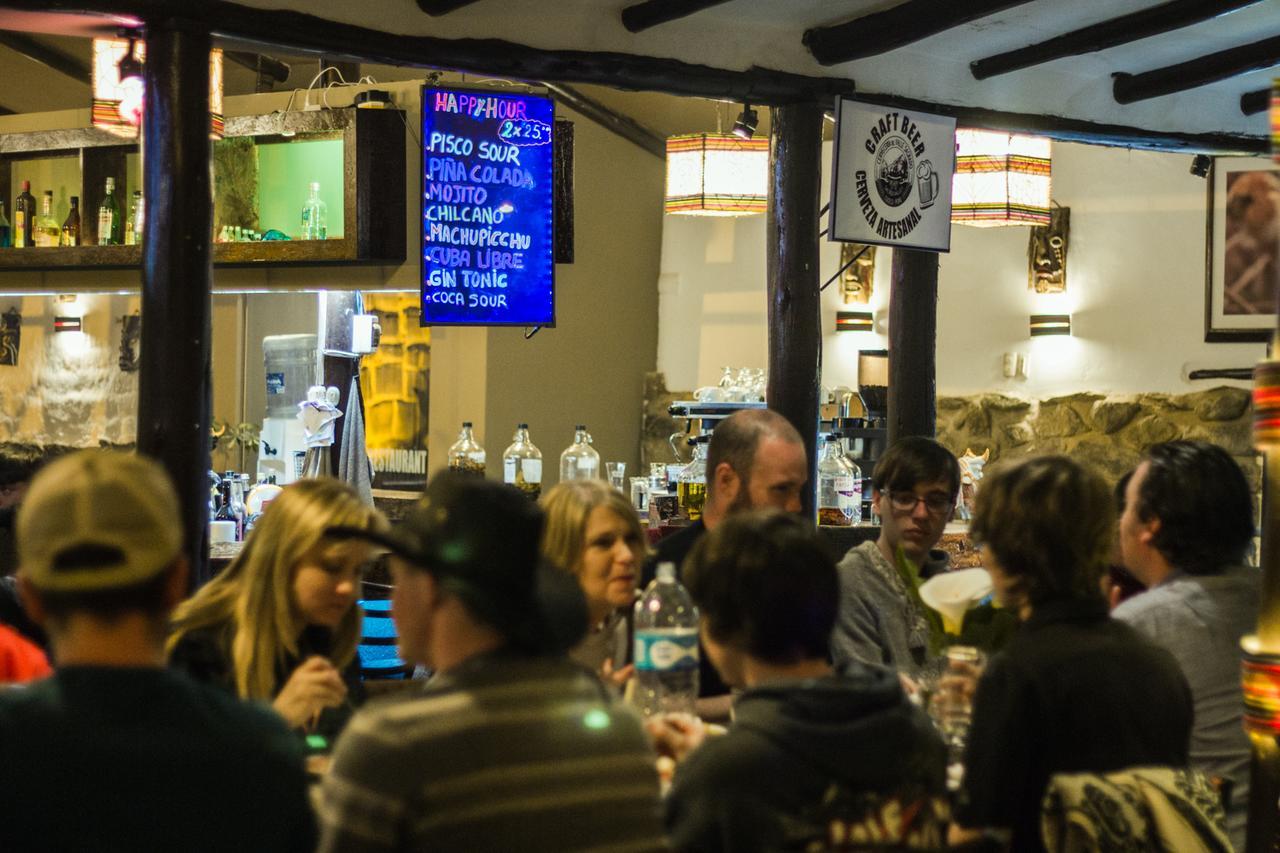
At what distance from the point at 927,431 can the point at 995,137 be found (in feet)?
5.29

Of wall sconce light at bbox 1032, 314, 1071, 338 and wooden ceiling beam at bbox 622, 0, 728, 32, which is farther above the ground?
A: wooden ceiling beam at bbox 622, 0, 728, 32

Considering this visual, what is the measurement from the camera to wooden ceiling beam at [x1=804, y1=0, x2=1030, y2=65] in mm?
6258

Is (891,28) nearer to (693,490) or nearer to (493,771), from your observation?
(693,490)

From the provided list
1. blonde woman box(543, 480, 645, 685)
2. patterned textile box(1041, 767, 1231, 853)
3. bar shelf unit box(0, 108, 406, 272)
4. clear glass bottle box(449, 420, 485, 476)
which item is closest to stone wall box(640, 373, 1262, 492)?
clear glass bottle box(449, 420, 485, 476)

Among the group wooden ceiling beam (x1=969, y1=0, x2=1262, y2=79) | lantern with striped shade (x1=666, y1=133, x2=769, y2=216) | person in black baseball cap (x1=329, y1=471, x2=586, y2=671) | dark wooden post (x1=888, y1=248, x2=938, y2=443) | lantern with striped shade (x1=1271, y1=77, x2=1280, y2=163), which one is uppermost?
wooden ceiling beam (x1=969, y1=0, x2=1262, y2=79)

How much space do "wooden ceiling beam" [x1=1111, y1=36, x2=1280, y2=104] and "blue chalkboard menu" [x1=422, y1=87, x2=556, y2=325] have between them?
300 cm

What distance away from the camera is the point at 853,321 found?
10711mm

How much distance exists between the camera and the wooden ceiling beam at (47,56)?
10.9m

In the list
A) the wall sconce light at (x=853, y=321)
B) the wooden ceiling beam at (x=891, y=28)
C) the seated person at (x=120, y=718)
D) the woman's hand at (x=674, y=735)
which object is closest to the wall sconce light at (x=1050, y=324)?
the wall sconce light at (x=853, y=321)

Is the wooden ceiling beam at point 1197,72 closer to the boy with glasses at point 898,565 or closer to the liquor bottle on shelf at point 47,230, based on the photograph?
the boy with glasses at point 898,565

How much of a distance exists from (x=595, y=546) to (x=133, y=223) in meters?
6.61

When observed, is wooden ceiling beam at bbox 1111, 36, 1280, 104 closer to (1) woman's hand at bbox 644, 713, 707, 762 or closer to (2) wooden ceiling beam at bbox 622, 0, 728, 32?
(2) wooden ceiling beam at bbox 622, 0, 728, 32

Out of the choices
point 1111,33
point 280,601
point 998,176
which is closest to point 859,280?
point 998,176

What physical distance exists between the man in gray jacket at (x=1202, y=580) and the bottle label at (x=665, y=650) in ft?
3.39
